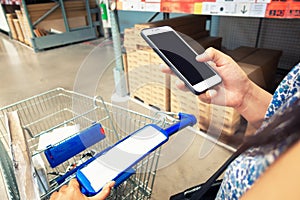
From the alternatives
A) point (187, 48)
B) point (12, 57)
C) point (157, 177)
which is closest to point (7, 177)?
point (187, 48)

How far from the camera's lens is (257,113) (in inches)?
25.9

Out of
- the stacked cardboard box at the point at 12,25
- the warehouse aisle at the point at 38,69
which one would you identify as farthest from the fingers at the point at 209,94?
the stacked cardboard box at the point at 12,25

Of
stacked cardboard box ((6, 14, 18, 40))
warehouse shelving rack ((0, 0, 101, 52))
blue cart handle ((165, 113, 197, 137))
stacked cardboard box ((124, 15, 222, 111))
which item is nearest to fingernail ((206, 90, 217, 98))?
blue cart handle ((165, 113, 197, 137))

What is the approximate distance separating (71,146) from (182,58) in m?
0.45

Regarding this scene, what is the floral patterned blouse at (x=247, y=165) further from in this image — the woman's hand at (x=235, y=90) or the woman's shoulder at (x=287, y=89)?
the woman's hand at (x=235, y=90)

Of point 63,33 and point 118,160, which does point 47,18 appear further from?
point 118,160

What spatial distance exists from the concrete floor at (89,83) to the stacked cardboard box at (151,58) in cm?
20

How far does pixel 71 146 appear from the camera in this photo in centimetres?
66

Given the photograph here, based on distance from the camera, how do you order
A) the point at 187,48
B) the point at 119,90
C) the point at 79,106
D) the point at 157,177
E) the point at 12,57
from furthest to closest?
the point at 12,57 → the point at 119,90 → the point at 157,177 → the point at 79,106 → the point at 187,48

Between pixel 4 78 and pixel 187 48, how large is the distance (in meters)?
2.66

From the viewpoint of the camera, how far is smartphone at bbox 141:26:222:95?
0.67 metres

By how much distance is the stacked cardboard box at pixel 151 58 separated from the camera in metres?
1.56

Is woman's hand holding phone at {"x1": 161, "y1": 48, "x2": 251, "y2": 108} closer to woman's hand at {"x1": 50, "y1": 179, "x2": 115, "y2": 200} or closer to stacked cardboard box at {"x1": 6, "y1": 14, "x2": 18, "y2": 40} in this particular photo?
woman's hand at {"x1": 50, "y1": 179, "x2": 115, "y2": 200}

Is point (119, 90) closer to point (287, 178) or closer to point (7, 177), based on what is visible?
point (7, 177)
